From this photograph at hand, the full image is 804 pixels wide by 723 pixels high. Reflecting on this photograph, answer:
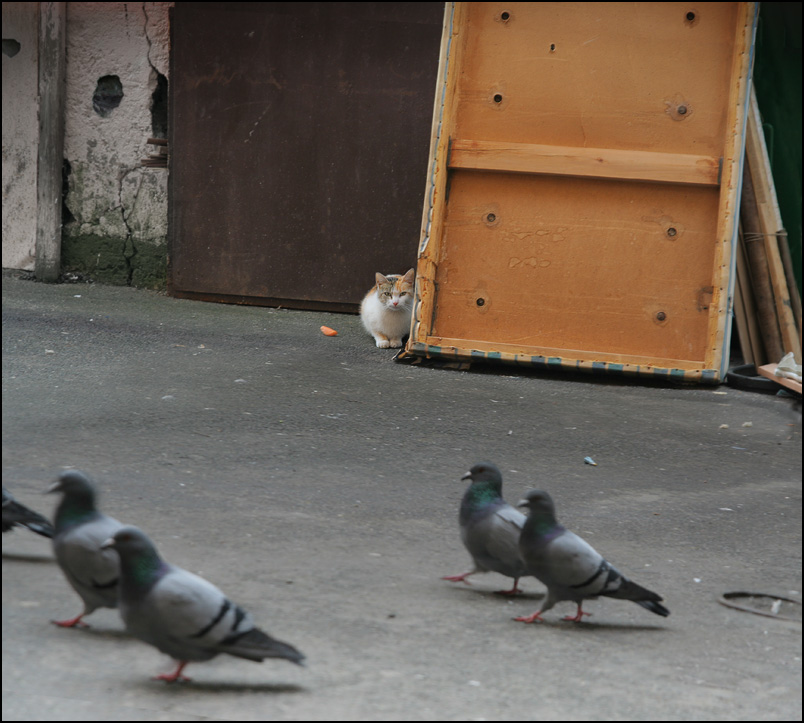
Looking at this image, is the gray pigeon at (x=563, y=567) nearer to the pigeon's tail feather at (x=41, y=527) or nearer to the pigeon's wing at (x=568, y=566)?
the pigeon's wing at (x=568, y=566)

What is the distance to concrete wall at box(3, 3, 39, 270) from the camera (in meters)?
5.83

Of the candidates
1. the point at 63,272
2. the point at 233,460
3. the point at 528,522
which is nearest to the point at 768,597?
the point at 528,522

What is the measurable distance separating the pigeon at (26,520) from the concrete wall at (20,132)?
4.50m

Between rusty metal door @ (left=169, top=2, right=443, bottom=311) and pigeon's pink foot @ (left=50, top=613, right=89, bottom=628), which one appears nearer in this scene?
pigeon's pink foot @ (left=50, top=613, right=89, bottom=628)

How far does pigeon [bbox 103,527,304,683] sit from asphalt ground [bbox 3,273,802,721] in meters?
0.03

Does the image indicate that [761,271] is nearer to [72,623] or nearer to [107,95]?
[107,95]

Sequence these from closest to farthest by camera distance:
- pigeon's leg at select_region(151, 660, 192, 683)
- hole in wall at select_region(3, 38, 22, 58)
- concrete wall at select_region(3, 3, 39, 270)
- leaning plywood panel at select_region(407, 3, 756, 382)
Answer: pigeon's leg at select_region(151, 660, 192, 683) < leaning plywood panel at select_region(407, 3, 756, 382) < hole in wall at select_region(3, 38, 22, 58) < concrete wall at select_region(3, 3, 39, 270)

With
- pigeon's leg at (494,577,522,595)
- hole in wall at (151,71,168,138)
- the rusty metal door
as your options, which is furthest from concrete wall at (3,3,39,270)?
pigeon's leg at (494,577,522,595)

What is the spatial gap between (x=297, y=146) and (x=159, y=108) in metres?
0.97

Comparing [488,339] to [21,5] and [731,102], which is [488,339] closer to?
[731,102]

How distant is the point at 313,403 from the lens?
361 cm

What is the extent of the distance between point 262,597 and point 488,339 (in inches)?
116

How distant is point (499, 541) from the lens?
206cm

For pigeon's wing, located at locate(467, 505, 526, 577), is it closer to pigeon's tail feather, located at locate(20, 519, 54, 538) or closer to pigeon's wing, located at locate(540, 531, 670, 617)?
pigeon's wing, located at locate(540, 531, 670, 617)
